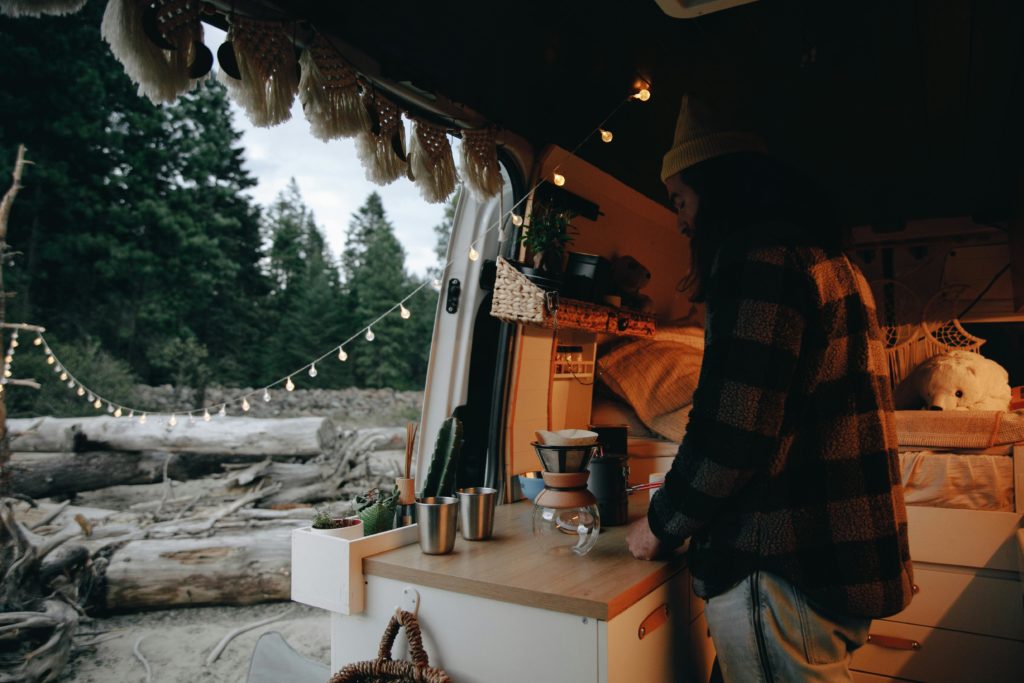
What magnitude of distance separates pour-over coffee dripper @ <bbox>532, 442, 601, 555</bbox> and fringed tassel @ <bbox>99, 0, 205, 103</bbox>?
141 centimetres

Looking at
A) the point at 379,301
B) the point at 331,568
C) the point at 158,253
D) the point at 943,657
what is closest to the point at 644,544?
the point at 331,568

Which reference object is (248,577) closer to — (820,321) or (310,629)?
(310,629)

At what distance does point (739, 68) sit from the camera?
2408 mm

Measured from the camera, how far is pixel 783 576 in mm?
1268

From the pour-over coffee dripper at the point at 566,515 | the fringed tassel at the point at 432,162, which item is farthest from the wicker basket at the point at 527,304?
the pour-over coffee dripper at the point at 566,515

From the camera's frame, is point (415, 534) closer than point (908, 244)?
Yes

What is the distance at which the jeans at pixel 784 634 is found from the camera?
1.27 metres

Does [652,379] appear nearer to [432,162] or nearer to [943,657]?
[943,657]

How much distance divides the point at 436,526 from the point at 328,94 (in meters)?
1.29

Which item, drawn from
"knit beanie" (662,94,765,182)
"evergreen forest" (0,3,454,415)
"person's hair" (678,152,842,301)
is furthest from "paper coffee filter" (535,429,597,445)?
"evergreen forest" (0,3,454,415)

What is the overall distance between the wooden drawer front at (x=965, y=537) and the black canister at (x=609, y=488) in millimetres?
1435

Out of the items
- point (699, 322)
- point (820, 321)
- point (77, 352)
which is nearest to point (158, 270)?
point (77, 352)

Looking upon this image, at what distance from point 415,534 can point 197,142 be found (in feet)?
45.2

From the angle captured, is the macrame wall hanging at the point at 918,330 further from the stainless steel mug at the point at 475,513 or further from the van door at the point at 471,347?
the stainless steel mug at the point at 475,513
